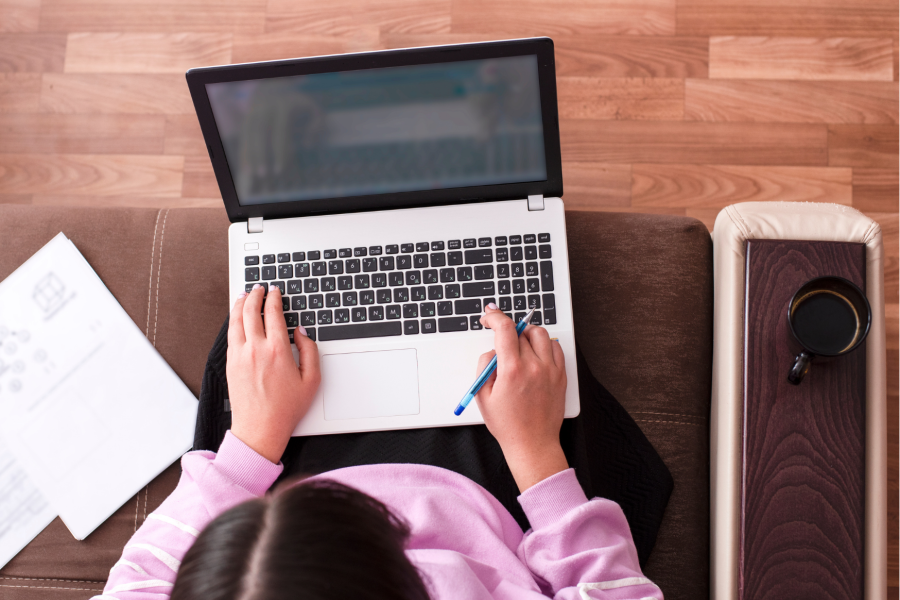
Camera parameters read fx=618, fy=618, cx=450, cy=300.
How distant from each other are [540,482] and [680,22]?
3.71ft

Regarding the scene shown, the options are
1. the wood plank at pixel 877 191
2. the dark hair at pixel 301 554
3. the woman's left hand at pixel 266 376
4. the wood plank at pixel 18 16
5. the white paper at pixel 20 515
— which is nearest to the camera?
the dark hair at pixel 301 554

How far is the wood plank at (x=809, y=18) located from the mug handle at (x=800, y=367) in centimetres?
97

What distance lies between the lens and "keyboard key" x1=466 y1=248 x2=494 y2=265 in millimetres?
850

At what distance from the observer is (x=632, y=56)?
1.38m

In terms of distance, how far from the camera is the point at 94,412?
0.92 m

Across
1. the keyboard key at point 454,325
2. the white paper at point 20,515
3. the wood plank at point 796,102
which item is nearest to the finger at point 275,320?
the keyboard key at point 454,325

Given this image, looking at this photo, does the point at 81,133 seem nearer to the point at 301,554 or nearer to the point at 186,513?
the point at 186,513

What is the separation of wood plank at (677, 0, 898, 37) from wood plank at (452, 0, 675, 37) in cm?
14

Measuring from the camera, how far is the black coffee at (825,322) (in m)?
0.70

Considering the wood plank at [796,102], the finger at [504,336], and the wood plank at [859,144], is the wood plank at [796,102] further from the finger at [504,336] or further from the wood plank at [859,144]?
the finger at [504,336]

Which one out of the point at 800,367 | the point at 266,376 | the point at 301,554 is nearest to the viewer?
the point at 301,554

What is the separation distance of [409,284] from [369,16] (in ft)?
2.75

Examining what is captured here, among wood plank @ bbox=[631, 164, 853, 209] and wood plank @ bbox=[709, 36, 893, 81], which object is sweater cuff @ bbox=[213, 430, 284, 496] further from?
wood plank @ bbox=[709, 36, 893, 81]

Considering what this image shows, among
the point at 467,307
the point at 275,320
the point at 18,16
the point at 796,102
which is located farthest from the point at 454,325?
the point at 18,16
